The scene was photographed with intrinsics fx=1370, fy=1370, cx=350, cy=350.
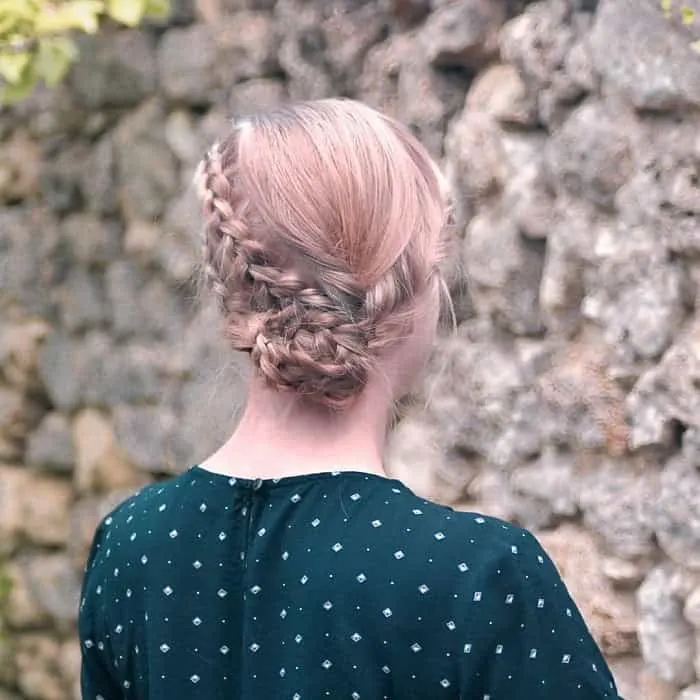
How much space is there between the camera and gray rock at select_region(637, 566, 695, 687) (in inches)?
73.8

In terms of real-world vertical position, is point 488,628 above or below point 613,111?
below

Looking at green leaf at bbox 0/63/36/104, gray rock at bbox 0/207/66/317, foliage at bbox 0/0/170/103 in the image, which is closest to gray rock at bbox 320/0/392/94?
foliage at bbox 0/0/170/103

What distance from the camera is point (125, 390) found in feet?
11.5

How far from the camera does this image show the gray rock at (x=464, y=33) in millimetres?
2256

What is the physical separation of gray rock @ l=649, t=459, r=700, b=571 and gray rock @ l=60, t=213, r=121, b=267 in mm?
1974

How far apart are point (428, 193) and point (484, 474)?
1.18 meters

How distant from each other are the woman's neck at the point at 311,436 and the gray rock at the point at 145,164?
215 cm

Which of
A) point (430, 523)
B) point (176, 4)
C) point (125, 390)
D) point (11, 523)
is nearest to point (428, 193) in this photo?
point (430, 523)

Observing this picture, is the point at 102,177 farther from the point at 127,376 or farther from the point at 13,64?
the point at 13,64

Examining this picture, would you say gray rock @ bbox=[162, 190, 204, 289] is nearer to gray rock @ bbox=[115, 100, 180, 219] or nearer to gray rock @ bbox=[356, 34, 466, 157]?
gray rock @ bbox=[115, 100, 180, 219]

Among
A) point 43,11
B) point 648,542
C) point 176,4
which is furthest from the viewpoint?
point 176,4

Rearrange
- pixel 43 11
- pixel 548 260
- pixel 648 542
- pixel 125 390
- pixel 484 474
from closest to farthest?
pixel 648 542 < pixel 548 260 < pixel 484 474 < pixel 43 11 < pixel 125 390

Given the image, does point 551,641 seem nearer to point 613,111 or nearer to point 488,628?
point 488,628

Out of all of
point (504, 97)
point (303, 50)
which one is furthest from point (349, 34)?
point (504, 97)
